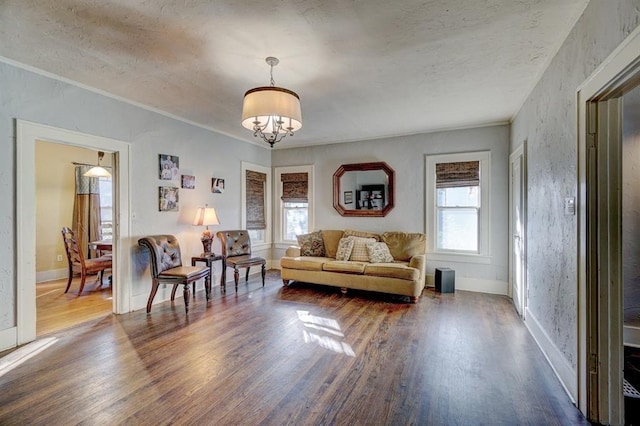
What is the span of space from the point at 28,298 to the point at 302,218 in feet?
13.5

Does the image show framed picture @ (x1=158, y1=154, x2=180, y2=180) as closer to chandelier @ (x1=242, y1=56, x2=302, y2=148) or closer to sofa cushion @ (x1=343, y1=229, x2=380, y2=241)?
chandelier @ (x1=242, y1=56, x2=302, y2=148)

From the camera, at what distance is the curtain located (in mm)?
5645

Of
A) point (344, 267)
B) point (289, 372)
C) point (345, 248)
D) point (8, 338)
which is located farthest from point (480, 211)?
point (8, 338)

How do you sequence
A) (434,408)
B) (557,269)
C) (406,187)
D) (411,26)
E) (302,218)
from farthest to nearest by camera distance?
(302,218) < (406,187) < (557,269) < (411,26) < (434,408)

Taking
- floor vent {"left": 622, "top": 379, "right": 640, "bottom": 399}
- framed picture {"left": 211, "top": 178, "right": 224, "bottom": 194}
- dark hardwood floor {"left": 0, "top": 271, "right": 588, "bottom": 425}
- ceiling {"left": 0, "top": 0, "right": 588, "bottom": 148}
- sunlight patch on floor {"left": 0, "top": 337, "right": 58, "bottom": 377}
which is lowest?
dark hardwood floor {"left": 0, "top": 271, "right": 588, "bottom": 425}

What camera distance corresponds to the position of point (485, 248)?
15.2 feet

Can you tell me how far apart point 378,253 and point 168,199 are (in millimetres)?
3134

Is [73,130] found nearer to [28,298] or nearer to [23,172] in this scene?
[23,172]

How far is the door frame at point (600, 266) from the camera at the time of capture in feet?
5.76

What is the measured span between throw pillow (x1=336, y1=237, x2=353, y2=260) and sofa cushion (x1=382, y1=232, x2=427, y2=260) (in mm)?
657

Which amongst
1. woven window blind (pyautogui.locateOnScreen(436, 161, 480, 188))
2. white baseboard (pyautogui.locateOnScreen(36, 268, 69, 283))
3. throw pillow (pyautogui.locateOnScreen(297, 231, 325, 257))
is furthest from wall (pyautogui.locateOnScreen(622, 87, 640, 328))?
white baseboard (pyautogui.locateOnScreen(36, 268, 69, 283))

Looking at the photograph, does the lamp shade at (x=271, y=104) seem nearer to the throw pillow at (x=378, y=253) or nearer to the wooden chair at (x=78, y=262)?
the throw pillow at (x=378, y=253)

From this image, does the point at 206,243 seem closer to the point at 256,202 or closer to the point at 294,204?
the point at 256,202

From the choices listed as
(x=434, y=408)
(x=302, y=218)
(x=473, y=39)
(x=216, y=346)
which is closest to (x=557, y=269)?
(x=434, y=408)
